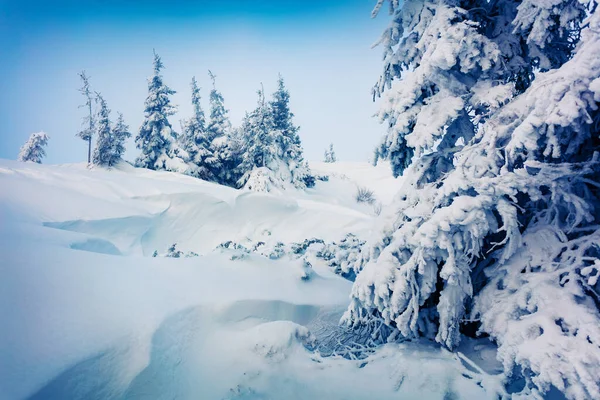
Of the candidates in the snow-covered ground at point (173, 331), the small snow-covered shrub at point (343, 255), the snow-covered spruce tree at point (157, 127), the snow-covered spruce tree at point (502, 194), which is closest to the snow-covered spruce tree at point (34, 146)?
the snow-covered spruce tree at point (157, 127)

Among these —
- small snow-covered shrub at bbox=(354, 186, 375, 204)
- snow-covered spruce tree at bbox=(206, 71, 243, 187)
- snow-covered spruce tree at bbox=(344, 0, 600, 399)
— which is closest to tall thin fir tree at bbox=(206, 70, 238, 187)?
snow-covered spruce tree at bbox=(206, 71, 243, 187)

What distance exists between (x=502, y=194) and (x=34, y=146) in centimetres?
4147

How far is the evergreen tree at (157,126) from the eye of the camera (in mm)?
24578

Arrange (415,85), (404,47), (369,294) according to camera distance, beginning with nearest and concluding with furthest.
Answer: (369,294) → (415,85) → (404,47)

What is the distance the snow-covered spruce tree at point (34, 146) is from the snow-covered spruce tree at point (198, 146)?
702 inches

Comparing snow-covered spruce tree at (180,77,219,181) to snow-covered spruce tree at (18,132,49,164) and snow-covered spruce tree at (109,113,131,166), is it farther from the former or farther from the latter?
snow-covered spruce tree at (18,132,49,164)

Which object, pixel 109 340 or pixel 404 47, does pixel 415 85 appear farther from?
pixel 109 340

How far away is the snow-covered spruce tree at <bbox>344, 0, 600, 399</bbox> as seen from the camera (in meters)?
2.44

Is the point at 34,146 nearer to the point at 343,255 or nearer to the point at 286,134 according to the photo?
the point at 286,134

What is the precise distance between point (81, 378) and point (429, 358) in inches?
143

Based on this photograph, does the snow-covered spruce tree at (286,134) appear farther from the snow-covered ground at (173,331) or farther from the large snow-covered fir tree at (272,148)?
the snow-covered ground at (173,331)

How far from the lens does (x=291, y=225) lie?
1208cm

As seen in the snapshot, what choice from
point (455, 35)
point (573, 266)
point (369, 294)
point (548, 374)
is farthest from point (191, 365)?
point (455, 35)

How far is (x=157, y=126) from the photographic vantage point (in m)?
25.0
